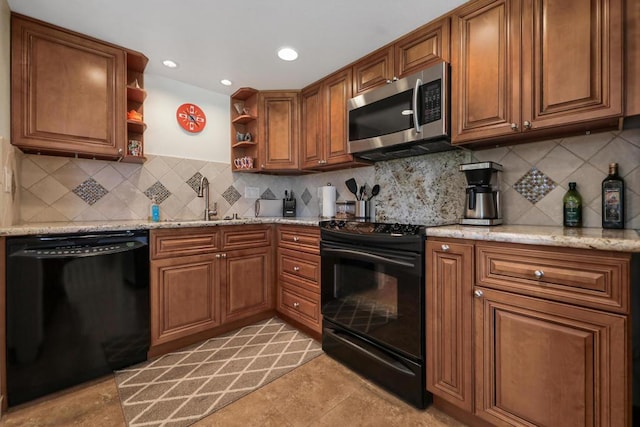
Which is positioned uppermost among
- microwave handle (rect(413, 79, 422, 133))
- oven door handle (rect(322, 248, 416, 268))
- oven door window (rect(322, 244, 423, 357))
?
microwave handle (rect(413, 79, 422, 133))

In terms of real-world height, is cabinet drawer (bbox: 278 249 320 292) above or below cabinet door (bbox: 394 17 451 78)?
below

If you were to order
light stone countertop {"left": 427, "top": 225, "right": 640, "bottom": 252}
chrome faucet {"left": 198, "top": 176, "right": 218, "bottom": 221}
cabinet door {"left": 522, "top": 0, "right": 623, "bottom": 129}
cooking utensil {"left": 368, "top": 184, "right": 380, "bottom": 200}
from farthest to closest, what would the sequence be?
chrome faucet {"left": 198, "top": 176, "right": 218, "bottom": 221}
cooking utensil {"left": 368, "top": 184, "right": 380, "bottom": 200}
cabinet door {"left": 522, "top": 0, "right": 623, "bottom": 129}
light stone countertop {"left": 427, "top": 225, "right": 640, "bottom": 252}

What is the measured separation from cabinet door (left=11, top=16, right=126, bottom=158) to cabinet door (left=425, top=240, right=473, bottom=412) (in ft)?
7.59

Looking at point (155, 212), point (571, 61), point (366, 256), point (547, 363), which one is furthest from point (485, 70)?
point (155, 212)

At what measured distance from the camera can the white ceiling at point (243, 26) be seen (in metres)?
1.60

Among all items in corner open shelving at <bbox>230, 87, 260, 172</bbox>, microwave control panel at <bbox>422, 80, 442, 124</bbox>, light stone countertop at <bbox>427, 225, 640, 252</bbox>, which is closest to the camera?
light stone countertop at <bbox>427, 225, 640, 252</bbox>

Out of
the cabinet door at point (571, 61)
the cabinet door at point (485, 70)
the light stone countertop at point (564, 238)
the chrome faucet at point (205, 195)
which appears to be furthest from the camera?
the chrome faucet at point (205, 195)

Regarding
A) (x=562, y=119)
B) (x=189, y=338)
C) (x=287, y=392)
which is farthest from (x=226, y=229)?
(x=562, y=119)

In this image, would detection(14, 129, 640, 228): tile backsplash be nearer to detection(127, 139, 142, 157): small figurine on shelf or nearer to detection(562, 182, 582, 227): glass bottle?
detection(562, 182, 582, 227): glass bottle

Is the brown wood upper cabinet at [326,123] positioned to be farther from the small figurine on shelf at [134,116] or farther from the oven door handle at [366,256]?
the small figurine on shelf at [134,116]

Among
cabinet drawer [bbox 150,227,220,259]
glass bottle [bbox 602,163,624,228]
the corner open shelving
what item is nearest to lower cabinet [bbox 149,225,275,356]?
cabinet drawer [bbox 150,227,220,259]

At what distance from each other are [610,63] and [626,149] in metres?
0.48

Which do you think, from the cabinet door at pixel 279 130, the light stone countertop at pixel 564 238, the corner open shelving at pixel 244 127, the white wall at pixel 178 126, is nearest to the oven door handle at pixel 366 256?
the light stone countertop at pixel 564 238

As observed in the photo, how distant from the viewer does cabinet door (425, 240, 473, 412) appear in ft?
4.25
